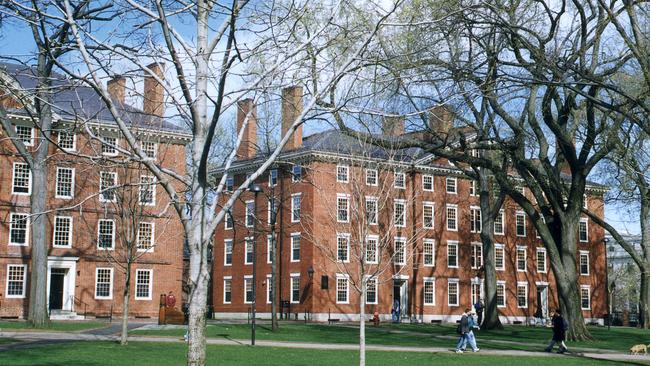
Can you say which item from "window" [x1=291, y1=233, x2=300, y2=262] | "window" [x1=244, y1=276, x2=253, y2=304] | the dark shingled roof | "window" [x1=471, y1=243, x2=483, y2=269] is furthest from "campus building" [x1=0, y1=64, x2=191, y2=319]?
"window" [x1=471, y1=243, x2=483, y2=269]

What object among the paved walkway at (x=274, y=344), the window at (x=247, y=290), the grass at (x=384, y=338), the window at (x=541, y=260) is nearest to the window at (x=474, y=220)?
the window at (x=541, y=260)

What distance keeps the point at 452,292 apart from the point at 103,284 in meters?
25.2

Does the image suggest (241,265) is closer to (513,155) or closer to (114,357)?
(513,155)

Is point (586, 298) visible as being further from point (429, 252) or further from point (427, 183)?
point (427, 183)

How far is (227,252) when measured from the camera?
Result: 5972cm

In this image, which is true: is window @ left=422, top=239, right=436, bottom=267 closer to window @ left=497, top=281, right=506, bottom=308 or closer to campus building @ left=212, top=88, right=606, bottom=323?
campus building @ left=212, top=88, right=606, bottom=323

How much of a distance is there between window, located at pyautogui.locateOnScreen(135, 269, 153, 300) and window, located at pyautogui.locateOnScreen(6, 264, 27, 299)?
620 cm

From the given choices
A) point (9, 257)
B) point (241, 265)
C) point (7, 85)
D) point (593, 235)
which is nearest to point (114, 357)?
point (7, 85)

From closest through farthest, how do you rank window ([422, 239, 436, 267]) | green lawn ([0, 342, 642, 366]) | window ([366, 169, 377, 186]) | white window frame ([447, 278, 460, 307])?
green lawn ([0, 342, 642, 366]), window ([366, 169, 377, 186]), window ([422, 239, 436, 267]), white window frame ([447, 278, 460, 307])

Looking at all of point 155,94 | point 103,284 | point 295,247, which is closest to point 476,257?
point 295,247

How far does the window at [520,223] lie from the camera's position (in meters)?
64.2

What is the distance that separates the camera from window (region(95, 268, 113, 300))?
1795 inches

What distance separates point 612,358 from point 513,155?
892 centimetres

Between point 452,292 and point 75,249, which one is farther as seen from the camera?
point 452,292
